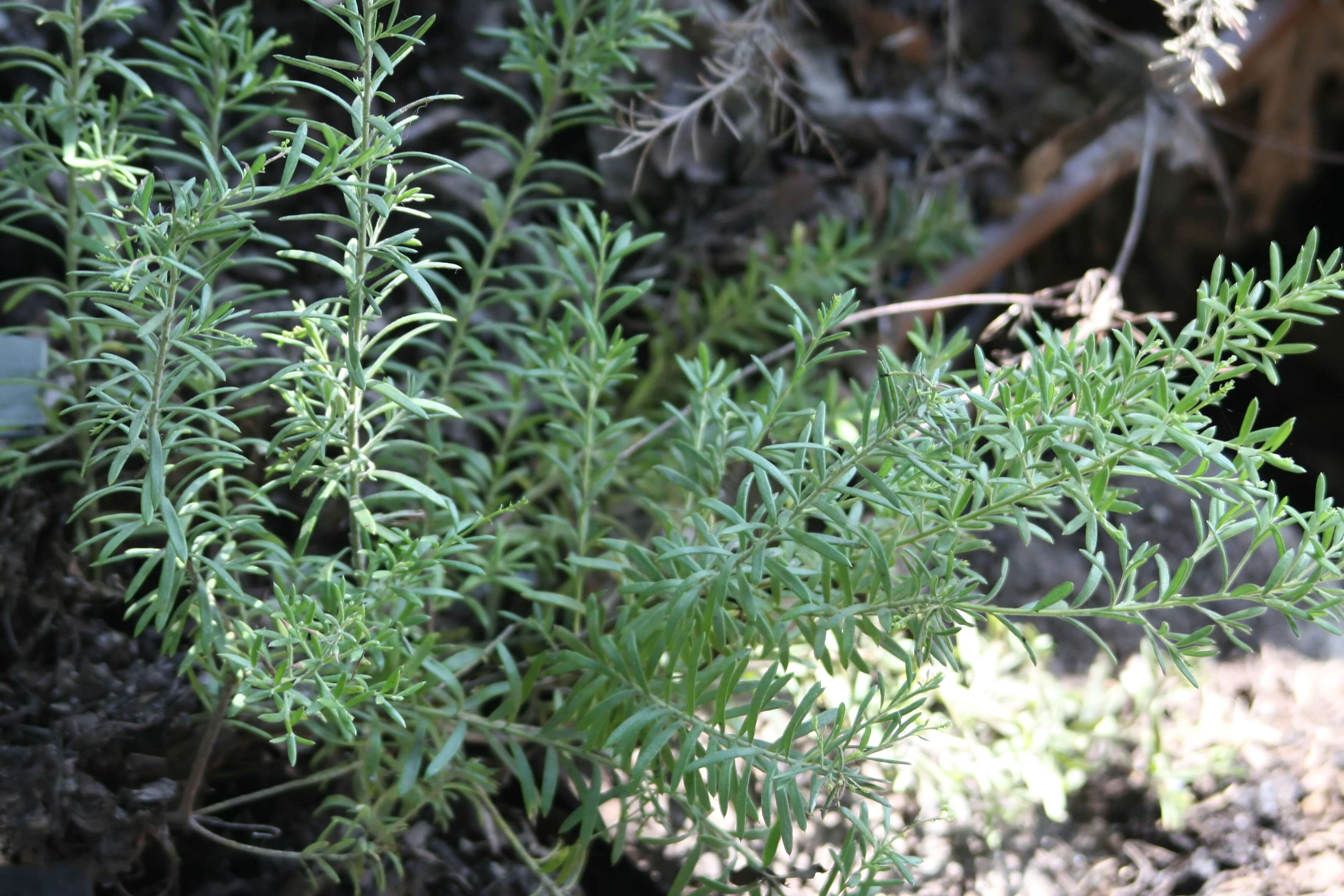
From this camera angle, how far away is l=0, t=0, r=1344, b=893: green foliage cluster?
0.73 metres

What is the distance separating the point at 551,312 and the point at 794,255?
1.32 ft

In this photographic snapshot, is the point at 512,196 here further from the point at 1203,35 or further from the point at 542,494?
the point at 1203,35

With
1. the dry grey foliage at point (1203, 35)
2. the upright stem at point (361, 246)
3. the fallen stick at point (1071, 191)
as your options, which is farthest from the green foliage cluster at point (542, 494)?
the fallen stick at point (1071, 191)

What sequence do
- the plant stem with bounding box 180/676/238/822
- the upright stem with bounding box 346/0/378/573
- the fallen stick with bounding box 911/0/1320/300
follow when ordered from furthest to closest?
the fallen stick with bounding box 911/0/1320/300 < the plant stem with bounding box 180/676/238/822 < the upright stem with bounding box 346/0/378/573

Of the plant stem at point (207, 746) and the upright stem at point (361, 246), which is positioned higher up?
the upright stem at point (361, 246)

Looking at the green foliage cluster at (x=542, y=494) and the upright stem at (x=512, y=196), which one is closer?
the green foliage cluster at (x=542, y=494)

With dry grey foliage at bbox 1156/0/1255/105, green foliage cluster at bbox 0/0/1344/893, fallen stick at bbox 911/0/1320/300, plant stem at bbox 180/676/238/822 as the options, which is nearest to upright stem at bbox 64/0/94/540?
green foliage cluster at bbox 0/0/1344/893

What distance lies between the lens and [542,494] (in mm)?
1368

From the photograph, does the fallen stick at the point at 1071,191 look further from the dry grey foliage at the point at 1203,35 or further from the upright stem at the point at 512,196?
the upright stem at the point at 512,196

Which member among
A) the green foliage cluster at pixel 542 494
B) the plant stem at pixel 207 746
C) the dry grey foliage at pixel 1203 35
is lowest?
the plant stem at pixel 207 746

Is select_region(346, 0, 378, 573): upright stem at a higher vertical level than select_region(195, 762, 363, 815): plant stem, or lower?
higher

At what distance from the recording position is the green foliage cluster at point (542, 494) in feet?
2.38

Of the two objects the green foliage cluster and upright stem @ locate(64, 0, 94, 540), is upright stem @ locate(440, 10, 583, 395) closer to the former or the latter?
the green foliage cluster

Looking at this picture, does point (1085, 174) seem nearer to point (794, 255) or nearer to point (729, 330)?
point (794, 255)
